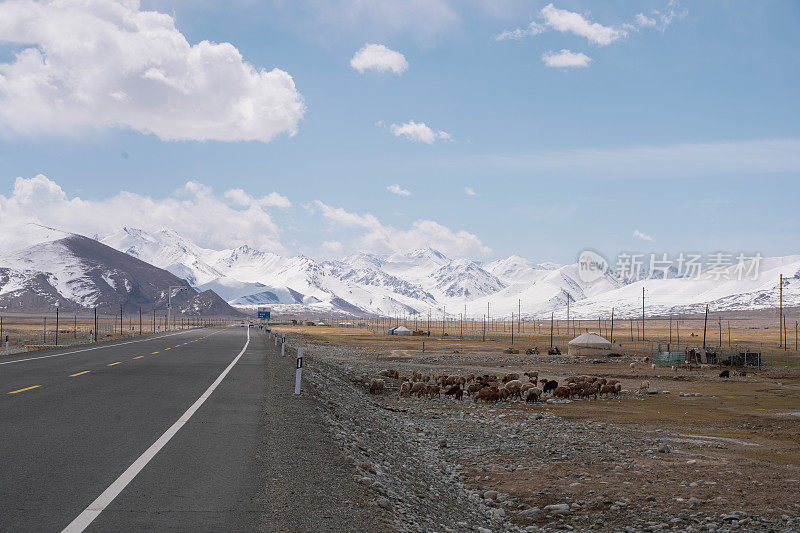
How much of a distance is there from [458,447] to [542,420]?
6.19 meters

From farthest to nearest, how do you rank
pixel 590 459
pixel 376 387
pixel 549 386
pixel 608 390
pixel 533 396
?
1. pixel 608 390
2. pixel 549 386
3. pixel 376 387
4. pixel 533 396
5. pixel 590 459

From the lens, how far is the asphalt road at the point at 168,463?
23.7 ft

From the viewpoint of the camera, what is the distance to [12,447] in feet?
33.4

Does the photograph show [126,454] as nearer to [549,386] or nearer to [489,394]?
[489,394]

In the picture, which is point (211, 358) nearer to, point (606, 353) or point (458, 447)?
point (458, 447)

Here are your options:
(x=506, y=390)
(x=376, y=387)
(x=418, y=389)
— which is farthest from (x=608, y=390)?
(x=376, y=387)

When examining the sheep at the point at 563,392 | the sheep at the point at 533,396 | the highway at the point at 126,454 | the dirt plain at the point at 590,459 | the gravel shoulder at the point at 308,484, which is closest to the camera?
the highway at the point at 126,454

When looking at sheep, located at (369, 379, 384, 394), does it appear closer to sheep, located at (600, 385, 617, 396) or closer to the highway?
sheep, located at (600, 385, 617, 396)

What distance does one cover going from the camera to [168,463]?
31.5 feet

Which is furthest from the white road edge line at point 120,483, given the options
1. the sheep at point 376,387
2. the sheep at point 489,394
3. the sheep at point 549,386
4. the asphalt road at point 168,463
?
the sheep at point 549,386

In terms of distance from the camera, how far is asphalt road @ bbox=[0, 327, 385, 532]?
723 centimetres

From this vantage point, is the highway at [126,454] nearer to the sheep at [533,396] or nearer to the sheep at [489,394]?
the sheep at [489,394]

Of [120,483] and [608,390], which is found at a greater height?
[120,483]

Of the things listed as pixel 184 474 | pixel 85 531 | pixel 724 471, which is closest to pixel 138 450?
pixel 184 474
